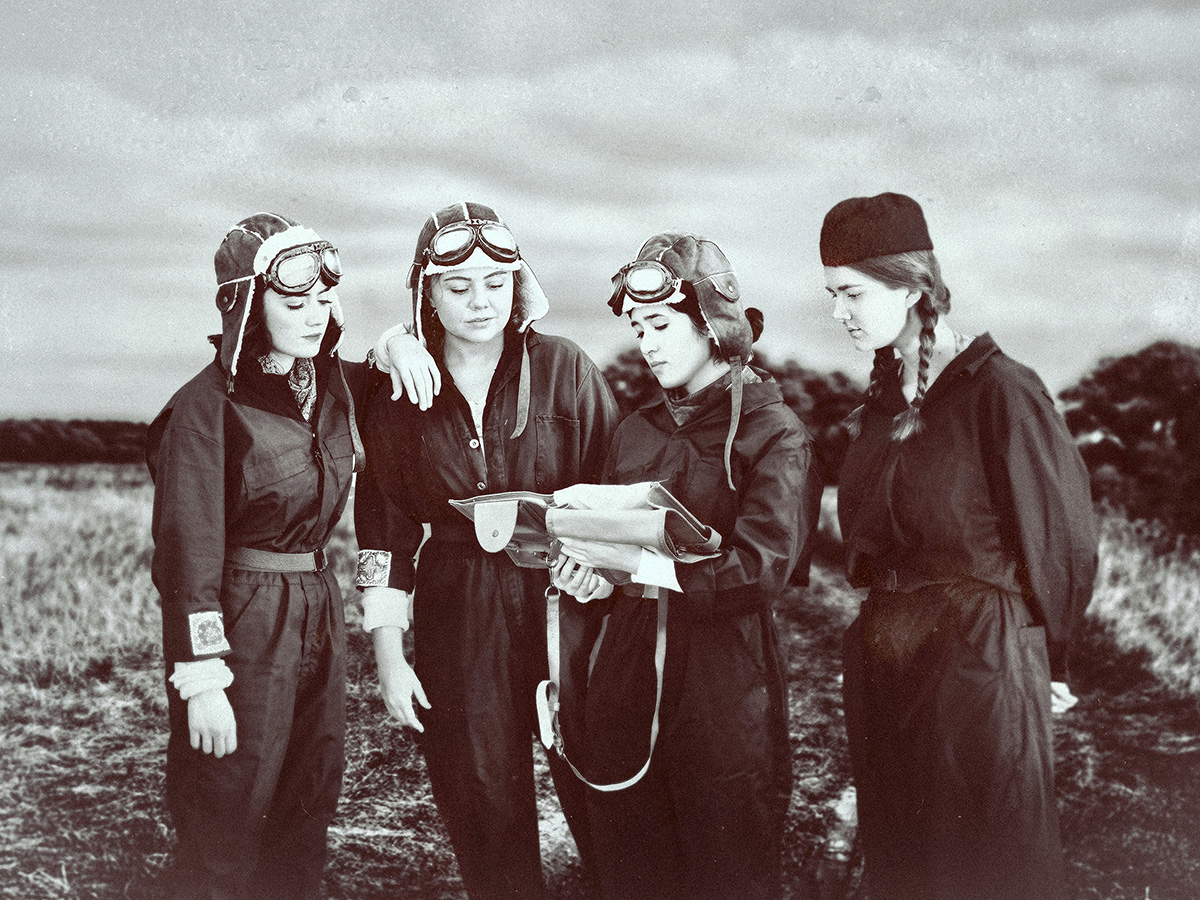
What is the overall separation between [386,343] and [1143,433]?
8.09 feet

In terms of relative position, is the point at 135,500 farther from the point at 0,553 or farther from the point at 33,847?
the point at 33,847

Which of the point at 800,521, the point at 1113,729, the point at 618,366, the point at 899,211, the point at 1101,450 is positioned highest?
the point at 899,211

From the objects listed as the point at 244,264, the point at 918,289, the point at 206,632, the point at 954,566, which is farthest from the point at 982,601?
the point at 244,264

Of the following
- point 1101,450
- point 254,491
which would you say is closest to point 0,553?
point 254,491

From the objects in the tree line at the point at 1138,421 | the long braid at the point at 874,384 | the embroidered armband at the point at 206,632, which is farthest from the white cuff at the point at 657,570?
the embroidered armband at the point at 206,632

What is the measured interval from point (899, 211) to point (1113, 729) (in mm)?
1870

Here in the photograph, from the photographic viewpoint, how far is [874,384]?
2.96 metres

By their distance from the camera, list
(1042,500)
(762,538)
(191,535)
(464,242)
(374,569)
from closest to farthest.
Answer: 1. (1042,500)
2. (762,538)
3. (191,535)
4. (464,242)
5. (374,569)

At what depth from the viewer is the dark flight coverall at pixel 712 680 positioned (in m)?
2.79

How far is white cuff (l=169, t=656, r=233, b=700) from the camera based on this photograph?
2865 mm

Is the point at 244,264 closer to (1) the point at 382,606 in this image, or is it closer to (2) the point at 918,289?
(1) the point at 382,606

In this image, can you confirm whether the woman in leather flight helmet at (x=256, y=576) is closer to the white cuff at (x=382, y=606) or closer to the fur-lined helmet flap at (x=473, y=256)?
the white cuff at (x=382, y=606)

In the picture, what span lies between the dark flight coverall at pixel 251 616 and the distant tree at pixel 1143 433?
240 centimetres

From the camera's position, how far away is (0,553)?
148 inches
